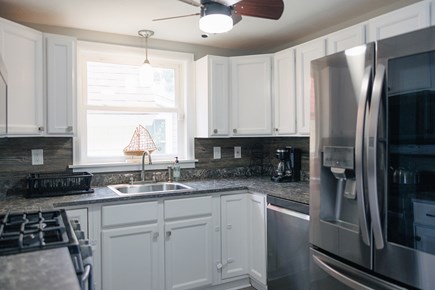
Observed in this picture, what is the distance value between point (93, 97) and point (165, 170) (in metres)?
0.94

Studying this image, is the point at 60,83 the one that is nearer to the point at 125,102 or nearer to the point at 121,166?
the point at 125,102

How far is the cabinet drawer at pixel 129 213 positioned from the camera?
240cm

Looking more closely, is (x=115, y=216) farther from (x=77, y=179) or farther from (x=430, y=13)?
(x=430, y=13)

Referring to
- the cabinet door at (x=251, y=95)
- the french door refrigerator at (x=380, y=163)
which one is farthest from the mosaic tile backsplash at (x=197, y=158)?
the french door refrigerator at (x=380, y=163)

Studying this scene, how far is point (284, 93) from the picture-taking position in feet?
9.89

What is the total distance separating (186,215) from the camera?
2.67 meters

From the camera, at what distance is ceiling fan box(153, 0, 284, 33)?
5.36ft

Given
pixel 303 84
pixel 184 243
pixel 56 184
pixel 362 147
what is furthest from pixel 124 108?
pixel 362 147

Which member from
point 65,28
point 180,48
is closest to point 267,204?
point 180,48

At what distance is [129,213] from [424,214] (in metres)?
1.84

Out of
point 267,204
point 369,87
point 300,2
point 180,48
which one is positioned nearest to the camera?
point 369,87

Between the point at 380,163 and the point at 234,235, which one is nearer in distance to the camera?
the point at 380,163

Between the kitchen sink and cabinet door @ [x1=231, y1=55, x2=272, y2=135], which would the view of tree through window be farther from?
cabinet door @ [x1=231, y1=55, x2=272, y2=135]

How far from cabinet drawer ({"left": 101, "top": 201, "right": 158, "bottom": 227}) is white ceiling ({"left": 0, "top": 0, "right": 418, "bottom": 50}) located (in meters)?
1.42
